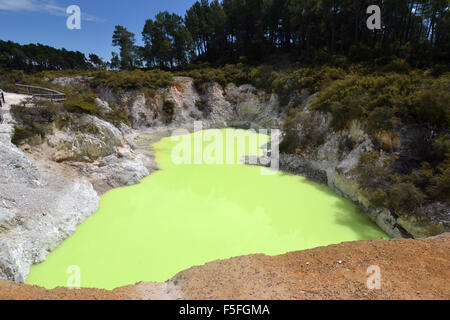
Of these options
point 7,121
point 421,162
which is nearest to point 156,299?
point 421,162

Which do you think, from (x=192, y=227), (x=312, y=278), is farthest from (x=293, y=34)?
(x=312, y=278)

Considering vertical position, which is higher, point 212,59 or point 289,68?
point 212,59

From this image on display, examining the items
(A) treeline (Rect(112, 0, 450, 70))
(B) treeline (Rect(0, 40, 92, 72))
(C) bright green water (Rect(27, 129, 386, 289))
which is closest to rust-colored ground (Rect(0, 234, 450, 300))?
(C) bright green water (Rect(27, 129, 386, 289))

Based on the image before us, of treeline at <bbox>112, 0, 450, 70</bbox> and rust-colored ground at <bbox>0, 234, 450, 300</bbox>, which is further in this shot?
treeline at <bbox>112, 0, 450, 70</bbox>

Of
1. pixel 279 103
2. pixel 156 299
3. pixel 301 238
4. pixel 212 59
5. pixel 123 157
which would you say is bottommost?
pixel 301 238

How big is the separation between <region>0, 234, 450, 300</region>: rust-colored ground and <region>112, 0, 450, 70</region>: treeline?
23666 mm

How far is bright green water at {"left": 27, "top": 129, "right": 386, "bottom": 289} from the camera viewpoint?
28.0ft

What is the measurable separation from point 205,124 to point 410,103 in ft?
78.2

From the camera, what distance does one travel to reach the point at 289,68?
32.5m

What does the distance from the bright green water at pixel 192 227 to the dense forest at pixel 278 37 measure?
20.4 meters

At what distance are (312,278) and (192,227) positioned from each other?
20.5 ft

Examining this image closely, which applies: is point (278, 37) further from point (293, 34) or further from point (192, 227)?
point (192, 227)

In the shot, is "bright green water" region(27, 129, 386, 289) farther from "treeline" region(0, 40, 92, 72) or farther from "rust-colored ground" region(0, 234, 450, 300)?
"treeline" region(0, 40, 92, 72)

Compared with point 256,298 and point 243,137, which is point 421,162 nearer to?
point 256,298
